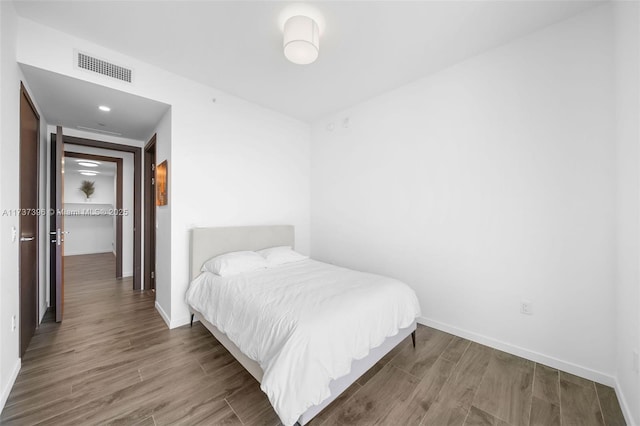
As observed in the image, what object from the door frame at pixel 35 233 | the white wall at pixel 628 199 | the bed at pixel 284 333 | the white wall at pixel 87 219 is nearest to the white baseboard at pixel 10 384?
the door frame at pixel 35 233

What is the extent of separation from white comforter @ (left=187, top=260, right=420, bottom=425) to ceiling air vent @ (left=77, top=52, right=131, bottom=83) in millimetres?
2161

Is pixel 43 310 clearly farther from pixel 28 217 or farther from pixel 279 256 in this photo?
pixel 279 256

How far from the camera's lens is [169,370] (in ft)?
6.39

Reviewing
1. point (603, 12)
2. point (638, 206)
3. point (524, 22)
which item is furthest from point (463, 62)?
point (638, 206)

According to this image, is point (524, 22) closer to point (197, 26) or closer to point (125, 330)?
point (197, 26)

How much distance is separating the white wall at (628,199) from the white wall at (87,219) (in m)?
9.92

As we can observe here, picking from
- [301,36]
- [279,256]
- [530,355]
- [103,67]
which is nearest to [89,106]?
[103,67]

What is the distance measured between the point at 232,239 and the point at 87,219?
7223 mm

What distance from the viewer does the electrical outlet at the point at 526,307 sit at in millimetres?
2104

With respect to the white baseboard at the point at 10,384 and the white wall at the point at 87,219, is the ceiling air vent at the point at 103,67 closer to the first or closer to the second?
the white baseboard at the point at 10,384

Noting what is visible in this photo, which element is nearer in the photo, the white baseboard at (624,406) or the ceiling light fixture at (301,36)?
the white baseboard at (624,406)

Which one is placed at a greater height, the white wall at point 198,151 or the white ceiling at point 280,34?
the white ceiling at point 280,34

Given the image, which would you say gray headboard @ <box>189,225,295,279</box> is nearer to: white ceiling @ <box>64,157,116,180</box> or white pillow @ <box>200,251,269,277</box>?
white pillow @ <box>200,251,269,277</box>

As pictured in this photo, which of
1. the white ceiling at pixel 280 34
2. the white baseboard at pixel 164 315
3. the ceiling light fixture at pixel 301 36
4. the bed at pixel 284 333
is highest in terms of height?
the white ceiling at pixel 280 34
